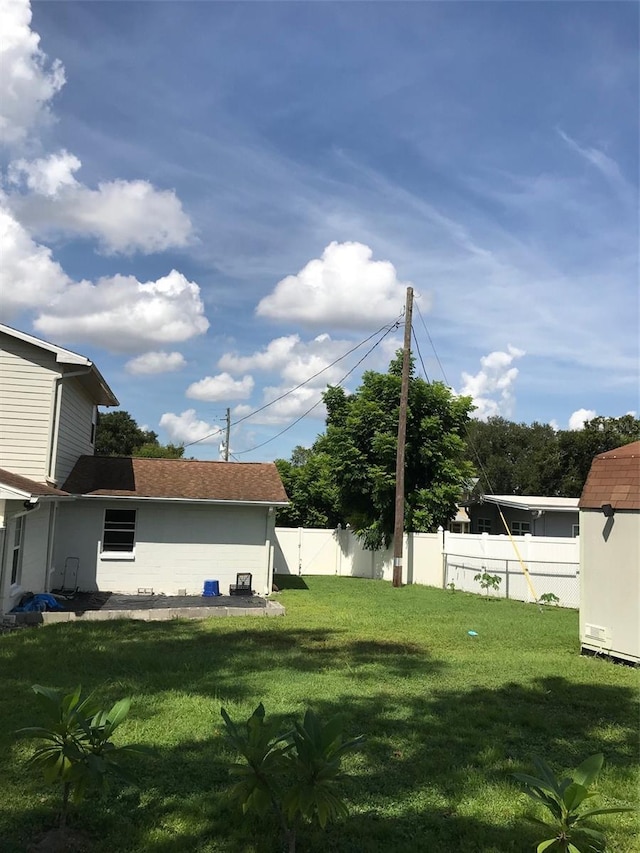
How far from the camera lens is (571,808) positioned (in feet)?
9.68

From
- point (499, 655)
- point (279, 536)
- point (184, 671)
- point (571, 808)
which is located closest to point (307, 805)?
point (571, 808)

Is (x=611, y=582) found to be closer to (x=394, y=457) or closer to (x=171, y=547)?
(x=171, y=547)

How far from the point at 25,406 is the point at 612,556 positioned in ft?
37.9

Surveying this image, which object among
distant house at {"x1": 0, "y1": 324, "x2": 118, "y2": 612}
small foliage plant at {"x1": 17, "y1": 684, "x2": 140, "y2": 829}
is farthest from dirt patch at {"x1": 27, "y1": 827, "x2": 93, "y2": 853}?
distant house at {"x1": 0, "y1": 324, "x2": 118, "y2": 612}

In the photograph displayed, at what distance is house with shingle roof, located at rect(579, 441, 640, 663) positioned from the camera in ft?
27.8

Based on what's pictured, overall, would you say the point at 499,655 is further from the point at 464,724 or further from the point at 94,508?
the point at 94,508

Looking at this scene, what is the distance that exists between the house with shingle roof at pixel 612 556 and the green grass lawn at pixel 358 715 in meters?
0.43

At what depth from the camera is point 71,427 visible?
51.1 ft

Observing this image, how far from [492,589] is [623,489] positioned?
8.80m

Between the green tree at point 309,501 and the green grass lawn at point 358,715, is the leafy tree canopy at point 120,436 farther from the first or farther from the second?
the green grass lawn at point 358,715

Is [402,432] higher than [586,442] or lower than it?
lower

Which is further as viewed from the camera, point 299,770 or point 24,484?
point 24,484

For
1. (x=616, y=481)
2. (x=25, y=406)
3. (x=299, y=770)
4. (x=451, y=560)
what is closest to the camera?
(x=299, y=770)

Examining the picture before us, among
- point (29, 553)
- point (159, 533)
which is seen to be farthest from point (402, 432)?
point (29, 553)
